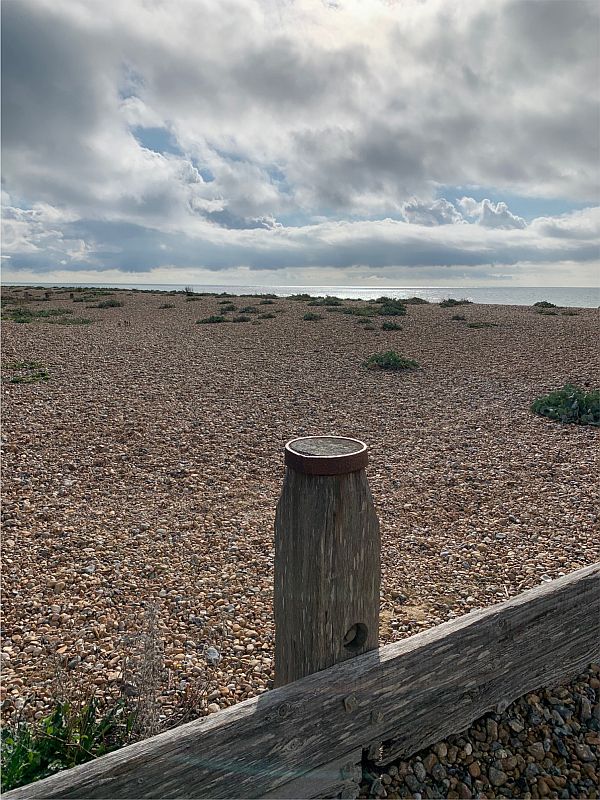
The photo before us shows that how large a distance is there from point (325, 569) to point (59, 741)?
4.70ft

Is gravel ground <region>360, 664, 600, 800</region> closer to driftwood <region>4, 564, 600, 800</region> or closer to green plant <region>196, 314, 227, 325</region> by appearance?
driftwood <region>4, 564, 600, 800</region>

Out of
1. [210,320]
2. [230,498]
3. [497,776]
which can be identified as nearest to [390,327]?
[210,320]

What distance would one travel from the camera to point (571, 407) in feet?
26.7

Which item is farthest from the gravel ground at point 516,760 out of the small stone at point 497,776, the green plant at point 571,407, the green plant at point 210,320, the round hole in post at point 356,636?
the green plant at point 210,320

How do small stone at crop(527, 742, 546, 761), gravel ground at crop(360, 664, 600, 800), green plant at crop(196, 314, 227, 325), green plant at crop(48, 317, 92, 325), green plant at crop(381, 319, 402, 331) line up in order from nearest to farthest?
gravel ground at crop(360, 664, 600, 800)
small stone at crop(527, 742, 546, 761)
green plant at crop(381, 319, 402, 331)
green plant at crop(48, 317, 92, 325)
green plant at crop(196, 314, 227, 325)

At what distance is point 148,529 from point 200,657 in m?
1.78

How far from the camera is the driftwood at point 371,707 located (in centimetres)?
192

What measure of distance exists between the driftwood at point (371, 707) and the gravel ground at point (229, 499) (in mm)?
891

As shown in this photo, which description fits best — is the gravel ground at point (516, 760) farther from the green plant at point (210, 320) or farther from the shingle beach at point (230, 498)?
the green plant at point (210, 320)

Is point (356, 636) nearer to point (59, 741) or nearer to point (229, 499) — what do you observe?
point (59, 741)

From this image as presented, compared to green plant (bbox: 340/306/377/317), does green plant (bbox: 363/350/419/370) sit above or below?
below

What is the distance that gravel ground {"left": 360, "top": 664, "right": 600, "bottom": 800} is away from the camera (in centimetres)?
243

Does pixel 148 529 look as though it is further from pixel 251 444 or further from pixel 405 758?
pixel 405 758

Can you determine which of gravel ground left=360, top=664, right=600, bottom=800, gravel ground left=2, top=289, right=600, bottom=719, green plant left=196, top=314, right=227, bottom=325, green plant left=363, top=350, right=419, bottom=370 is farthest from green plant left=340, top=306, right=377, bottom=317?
gravel ground left=360, top=664, right=600, bottom=800
